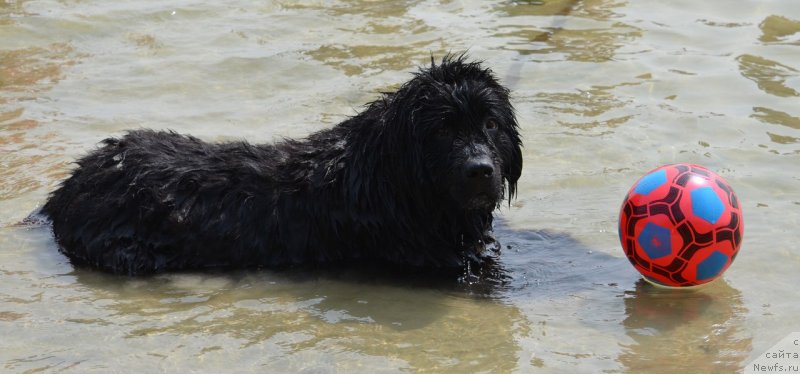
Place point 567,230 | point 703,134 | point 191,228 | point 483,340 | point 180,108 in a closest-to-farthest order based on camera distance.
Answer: point 483,340 < point 191,228 < point 567,230 < point 703,134 < point 180,108

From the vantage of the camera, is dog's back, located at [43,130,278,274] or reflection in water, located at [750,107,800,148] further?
Result: reflection in water, located at [750,107,800,148]

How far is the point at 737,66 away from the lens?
392 inches

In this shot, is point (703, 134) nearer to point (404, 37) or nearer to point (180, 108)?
point (404, 37)

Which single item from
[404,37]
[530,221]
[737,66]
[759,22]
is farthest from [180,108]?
[759,22]

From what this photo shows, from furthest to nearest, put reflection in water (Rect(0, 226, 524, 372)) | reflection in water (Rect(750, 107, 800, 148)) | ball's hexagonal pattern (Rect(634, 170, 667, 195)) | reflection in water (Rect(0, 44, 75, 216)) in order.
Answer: reflection in water (Rect(750, 107, 800, 148)) < reflection in water (Rect(0, 44, 75, 216)) < ball's hexagonal pattern (Rect(634, 170, 667, 195)) < reflection in water (Rect(0, 226, 524, 372))

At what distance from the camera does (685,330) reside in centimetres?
546

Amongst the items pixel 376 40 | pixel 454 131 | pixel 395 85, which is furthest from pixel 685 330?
pixel 376 40

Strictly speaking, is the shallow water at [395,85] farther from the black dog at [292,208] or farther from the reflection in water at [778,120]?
the black dog at [292,208]

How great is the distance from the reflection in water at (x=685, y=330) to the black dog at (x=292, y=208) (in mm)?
1204

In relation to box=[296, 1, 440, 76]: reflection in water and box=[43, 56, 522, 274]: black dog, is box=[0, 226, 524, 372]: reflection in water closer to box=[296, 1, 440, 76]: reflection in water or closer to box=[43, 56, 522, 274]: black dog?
box=[43, 56, 522, 274]: black dog

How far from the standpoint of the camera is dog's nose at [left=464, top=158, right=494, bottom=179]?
5.91 m

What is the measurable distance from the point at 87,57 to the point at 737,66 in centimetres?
681

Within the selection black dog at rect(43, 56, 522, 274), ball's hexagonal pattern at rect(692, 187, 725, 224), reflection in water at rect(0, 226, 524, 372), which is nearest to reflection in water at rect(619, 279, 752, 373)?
ball's hexagonal pattern at rect(692, 187, 725, 224)

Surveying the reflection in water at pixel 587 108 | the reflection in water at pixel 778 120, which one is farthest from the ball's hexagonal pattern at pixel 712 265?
the reflection in water at pixel 587 108
